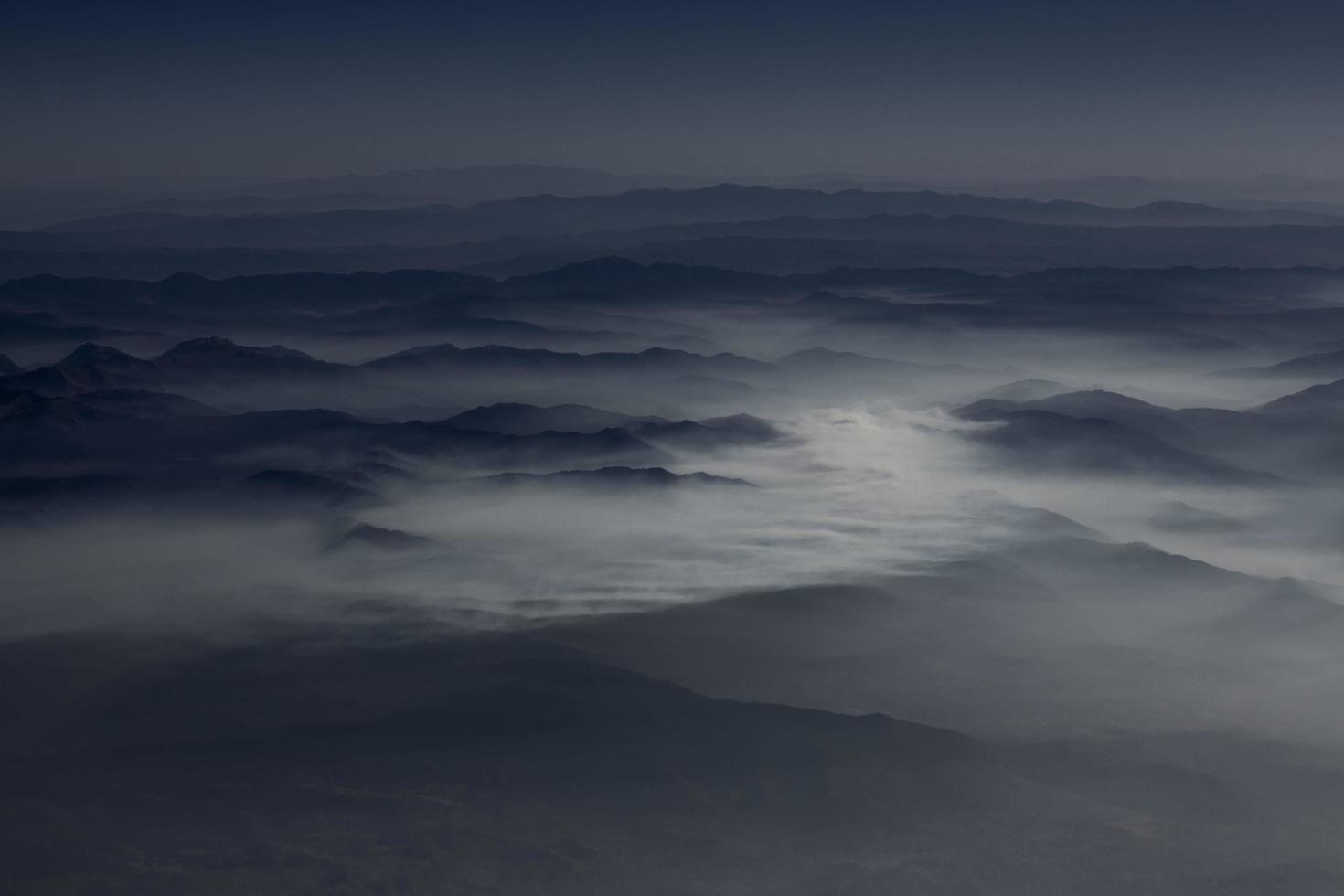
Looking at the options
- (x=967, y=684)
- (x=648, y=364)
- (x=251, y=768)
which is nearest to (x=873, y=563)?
(x=967, y=684)

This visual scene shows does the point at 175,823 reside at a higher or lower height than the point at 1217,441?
lower

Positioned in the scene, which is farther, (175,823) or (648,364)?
(648,364)

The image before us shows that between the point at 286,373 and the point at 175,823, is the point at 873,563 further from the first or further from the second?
the point at 286,373

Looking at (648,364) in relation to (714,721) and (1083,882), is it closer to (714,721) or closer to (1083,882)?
(714,721)

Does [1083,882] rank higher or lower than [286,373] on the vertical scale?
lower

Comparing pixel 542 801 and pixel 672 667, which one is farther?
pixel 672 667

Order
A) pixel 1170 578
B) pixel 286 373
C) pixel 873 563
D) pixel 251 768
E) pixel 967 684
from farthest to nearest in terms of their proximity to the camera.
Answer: pixel 286 373 → pixel 873 563 → pixel 1170 578 → pixel 967 684 → pixel 251 768

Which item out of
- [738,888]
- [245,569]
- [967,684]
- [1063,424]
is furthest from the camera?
[1063,424]

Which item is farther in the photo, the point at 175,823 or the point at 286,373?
the point at 286,373

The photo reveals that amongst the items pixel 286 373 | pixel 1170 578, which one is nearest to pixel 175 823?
pixel 1170 578
